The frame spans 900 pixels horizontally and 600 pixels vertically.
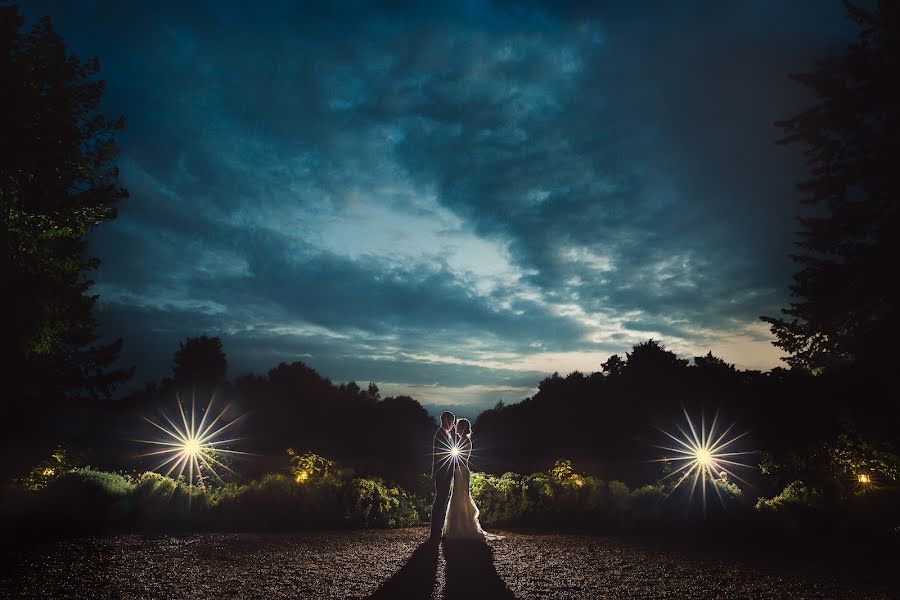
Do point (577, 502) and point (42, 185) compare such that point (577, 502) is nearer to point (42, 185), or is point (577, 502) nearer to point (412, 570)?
point (412, 570)

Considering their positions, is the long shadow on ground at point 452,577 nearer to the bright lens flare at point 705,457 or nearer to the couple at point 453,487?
the couple at point 453,487

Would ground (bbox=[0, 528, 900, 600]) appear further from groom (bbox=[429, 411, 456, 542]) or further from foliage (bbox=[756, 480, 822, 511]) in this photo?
foliage (bbox=[756, 480, 822, 511])

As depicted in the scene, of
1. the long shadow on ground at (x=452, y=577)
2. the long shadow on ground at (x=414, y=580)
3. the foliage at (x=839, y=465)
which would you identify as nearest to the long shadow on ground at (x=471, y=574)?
the long shadow on ground at (x=452, y=577)

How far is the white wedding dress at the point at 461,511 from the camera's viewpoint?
10500 millimetres

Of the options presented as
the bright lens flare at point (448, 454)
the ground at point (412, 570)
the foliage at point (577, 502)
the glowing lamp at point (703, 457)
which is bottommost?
the ground at point (412, 570)

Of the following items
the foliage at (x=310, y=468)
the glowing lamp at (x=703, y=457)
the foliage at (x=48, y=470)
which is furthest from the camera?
the glowing lamp at (x=703, y=457)

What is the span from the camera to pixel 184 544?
9492 mm

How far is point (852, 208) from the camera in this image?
15438mm

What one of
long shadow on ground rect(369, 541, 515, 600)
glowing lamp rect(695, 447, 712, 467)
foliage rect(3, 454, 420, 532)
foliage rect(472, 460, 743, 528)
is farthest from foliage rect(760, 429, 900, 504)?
foliage rect(3, 454, 420, 532)

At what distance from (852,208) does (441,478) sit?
47.5 feet

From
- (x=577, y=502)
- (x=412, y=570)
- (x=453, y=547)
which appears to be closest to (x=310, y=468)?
(x=453, y=547)

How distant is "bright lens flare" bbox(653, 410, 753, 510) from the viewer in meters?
13.3

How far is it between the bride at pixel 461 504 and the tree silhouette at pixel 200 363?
179 feet

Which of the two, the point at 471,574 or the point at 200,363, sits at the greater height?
the point at 200,363
